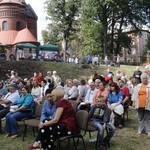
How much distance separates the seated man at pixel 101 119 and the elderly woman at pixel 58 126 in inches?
37.5

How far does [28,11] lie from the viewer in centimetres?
6009

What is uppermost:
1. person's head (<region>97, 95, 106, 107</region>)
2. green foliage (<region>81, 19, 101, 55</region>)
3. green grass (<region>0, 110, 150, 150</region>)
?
green foliage (<region>81, 19, 101, 55</region>)

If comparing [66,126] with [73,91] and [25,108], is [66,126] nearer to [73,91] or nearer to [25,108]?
[25,108]

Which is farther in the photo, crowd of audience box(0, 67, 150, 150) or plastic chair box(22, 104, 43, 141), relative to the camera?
plastic chair box(22, 104, 43, 141)

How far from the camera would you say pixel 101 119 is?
8047 millimetres

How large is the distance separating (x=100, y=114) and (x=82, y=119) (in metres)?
0.79

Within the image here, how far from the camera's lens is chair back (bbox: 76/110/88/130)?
7.48 m

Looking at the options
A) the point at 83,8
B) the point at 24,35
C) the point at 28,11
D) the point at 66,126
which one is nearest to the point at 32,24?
the point at 28,11

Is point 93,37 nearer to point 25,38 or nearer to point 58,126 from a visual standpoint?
point 25,38

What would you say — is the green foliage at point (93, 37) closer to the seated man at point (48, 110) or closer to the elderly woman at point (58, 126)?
the seated man at point (48, 110)

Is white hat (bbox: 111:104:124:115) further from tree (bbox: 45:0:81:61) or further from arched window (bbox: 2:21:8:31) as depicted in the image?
arched window (bbox: 2:21:8:31)

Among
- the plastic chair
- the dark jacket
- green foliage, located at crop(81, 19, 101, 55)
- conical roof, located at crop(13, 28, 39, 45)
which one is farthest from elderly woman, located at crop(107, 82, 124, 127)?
conical roof, located at crop(13, 28, 39, 45)

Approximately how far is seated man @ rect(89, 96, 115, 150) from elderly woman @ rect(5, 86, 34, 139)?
215 centimetres

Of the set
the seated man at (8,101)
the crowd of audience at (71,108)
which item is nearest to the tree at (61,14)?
the crowd of audience at (71,108)
